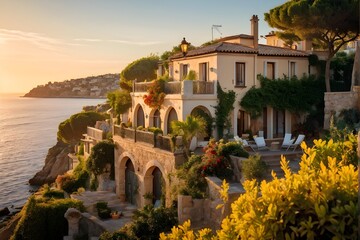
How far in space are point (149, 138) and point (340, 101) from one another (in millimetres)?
11949

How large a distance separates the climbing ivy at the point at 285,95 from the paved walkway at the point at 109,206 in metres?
10.3

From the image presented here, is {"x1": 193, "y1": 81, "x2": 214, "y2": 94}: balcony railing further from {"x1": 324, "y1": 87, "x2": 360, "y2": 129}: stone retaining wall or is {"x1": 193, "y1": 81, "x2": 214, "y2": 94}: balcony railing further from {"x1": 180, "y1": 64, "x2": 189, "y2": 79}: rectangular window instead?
{"x1": 324, "y1": 87, "x2": 360, "y2": 129}: stone retaining wall

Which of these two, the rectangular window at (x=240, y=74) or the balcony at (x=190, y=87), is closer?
the balcony at (x=190, y=87)

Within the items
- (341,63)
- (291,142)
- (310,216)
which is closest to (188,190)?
(291,142)

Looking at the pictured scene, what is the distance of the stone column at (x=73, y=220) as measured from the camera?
2184 centimetres

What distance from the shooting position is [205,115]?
26047mm

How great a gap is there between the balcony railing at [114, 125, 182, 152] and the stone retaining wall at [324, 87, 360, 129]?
1049cm

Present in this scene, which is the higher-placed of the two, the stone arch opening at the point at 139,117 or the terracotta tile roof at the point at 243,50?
the terracotta tile roof at the point at 243,50

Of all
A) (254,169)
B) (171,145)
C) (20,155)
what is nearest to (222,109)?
(171,145)

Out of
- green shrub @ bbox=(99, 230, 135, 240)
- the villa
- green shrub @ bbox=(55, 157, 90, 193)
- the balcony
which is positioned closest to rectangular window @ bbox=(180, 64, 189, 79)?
the villa

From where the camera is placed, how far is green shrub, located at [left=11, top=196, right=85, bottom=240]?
22.9m

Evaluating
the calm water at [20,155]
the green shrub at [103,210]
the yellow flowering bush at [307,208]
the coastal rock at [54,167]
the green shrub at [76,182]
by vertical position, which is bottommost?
the calm water at [20,155]

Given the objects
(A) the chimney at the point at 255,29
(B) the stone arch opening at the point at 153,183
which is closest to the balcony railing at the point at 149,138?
(B) the stone arch opening at the point at 153,183

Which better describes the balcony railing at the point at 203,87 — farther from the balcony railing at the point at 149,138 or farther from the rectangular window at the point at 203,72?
the balcony railing at the point at 149,138
